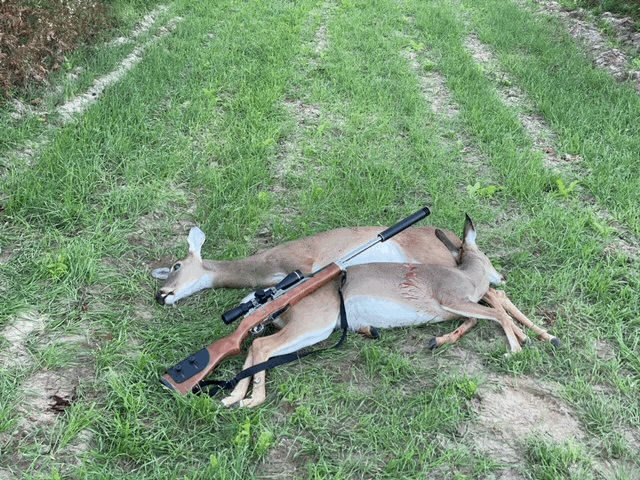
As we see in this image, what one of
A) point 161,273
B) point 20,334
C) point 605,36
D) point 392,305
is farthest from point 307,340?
point 605,36

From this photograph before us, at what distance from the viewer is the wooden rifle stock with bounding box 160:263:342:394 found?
11.2 ft

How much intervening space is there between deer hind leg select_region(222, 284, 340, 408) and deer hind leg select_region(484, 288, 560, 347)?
3.59 ft

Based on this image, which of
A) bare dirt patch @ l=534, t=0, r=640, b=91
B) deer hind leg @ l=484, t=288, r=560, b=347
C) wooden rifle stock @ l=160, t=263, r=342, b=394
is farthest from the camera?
bare dirt patch @ l=534, t=0, r=640, b=91

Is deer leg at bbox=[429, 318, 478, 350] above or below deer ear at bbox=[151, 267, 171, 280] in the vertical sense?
below

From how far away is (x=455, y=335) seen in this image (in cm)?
394

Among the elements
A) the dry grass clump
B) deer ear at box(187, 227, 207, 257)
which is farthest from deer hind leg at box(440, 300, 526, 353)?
the dry grass clump

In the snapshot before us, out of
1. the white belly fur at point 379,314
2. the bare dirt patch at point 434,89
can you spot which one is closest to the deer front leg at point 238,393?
the white belly fur at point 379,314

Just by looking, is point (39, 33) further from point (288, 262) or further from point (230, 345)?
point (230, 345)

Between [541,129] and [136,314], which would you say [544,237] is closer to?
[541,129]

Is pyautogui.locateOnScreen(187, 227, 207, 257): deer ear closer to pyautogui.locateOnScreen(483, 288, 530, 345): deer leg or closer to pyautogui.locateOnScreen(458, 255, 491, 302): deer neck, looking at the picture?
pyautogui.locateOnScreen(458, 255, 491, 302): deer neck

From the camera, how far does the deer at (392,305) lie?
3.77 meters

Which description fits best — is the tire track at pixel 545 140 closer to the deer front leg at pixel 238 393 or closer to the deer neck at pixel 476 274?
the deer neck at pixel 476 274

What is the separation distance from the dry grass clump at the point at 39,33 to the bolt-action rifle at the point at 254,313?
4.37 meters

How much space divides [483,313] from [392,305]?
56 cm
